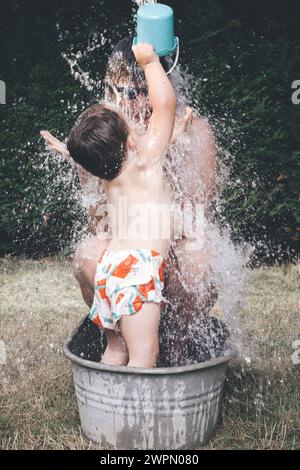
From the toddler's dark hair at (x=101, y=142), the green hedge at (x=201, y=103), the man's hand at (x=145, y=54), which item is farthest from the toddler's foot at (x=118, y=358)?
the green hedge at (x=201, y=103)

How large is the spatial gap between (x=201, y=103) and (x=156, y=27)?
Answer: 2376 millimetres

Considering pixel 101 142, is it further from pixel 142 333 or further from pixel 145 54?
pixel 142 333

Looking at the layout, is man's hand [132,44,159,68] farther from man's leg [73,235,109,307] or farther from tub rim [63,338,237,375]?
tub rim [63,338,237,375]

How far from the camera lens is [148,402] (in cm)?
200

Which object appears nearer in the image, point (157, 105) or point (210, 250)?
point (157, 105)

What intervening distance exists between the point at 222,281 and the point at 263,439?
70 cm

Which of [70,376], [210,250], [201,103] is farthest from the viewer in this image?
[201,103]

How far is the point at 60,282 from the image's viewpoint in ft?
14.0

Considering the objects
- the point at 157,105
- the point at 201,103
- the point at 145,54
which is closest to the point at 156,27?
the point at 145,54

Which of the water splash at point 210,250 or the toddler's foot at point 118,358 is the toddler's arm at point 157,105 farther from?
the toddler's foot at point 118,358

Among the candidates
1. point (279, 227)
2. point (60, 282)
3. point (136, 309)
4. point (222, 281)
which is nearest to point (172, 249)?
point (136, 309)

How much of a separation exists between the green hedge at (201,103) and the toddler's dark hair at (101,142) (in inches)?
97.6

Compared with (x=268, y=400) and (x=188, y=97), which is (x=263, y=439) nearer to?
(x=268, y=400)

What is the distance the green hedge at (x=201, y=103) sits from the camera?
4.62m
